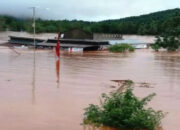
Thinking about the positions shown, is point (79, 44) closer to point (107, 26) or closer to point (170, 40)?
point (170, 40)

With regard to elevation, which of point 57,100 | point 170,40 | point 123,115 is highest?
point 170,40

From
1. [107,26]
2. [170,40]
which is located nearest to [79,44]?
[170,40]

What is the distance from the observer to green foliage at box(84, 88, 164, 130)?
813 centimetres

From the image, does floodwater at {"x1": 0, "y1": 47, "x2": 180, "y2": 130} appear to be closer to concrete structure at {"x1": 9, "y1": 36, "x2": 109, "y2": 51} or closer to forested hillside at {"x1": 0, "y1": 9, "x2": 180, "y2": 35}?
concrete structure at {"x1": 9, "y1": 36, "x2": 109, "y2": 51}

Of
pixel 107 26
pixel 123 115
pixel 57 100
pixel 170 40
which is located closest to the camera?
pixel 123 115

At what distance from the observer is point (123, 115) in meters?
8.25

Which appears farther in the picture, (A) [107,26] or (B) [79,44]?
(A) [107,26]

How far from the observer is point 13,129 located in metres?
8.47

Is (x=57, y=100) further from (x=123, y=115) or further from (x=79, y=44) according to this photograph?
(x=79, y=44)

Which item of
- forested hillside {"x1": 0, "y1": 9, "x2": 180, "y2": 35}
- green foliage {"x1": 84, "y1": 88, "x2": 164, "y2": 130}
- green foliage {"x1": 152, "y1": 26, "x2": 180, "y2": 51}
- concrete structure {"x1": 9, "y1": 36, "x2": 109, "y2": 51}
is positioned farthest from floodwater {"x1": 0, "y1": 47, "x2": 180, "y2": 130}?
forested hillside {"x1": 0, "y1": 9, "x2": 180, "y2": 35}

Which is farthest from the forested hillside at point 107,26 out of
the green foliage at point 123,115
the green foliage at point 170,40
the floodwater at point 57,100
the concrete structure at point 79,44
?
the green foliage at point 123,115

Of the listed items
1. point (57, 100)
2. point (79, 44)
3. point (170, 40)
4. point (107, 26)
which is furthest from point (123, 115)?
point (107, 26)

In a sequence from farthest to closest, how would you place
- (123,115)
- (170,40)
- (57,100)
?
(170,40) < (57,100) < (123,115)

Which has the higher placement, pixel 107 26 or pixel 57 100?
pixel 107 26
